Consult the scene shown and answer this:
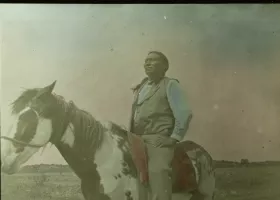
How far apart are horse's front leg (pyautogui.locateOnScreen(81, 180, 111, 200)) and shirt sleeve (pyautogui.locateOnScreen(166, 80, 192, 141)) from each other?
0.83 ft

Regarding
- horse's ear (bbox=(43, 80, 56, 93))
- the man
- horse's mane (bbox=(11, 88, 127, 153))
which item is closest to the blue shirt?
the man

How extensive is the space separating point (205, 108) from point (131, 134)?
225 mm

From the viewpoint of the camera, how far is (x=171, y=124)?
3.66 ft

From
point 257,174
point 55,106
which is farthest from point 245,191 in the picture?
point 55,106

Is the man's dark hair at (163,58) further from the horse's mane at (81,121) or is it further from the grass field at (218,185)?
the grass field at (218,185)

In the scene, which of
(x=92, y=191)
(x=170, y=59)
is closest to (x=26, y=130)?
(x=92, y=191)

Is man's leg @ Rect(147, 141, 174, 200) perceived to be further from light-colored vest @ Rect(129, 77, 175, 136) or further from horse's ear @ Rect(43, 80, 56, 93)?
horse's ear @ Rect(43, 80, 56, 93)

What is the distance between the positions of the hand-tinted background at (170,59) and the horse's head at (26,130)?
0.10 ft

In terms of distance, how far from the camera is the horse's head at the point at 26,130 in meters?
1.10

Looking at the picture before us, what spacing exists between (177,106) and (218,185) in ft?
0.82

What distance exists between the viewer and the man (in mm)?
1096

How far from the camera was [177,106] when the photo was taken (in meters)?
1.12

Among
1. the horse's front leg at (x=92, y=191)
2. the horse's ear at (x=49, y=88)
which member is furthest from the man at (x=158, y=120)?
the horse's ear at (x=49, y=88)

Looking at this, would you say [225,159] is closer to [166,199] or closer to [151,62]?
[166,199]
